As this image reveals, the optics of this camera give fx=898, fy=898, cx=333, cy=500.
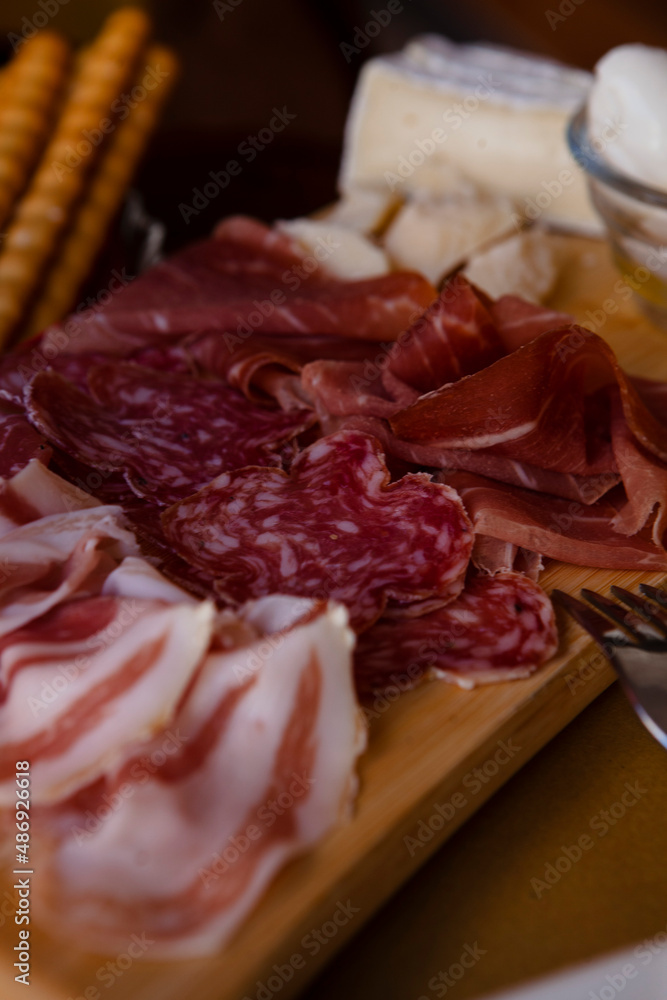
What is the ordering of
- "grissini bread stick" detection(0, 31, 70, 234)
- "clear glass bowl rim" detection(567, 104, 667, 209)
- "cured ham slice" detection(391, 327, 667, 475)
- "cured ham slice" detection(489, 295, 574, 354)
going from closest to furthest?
"cured ham slice" detection(391, 327, 667, 475), "cured ham slice" detection(489, 295, 574, 354), "clear glass bowl rim" detection(567, 104, 667, 209), "grissini bread stick" detection(0, 31, 70, 234)

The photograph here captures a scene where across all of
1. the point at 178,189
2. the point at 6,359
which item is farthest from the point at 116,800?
the point at 178,189

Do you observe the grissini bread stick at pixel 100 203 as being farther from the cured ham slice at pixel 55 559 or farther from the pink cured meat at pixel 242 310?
the cured ham slice at pixel 55 559

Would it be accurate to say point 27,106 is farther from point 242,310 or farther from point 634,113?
point 634,113

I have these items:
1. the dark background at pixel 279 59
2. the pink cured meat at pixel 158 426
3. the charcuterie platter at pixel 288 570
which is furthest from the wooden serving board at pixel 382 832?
the dark background at pixel 279 59

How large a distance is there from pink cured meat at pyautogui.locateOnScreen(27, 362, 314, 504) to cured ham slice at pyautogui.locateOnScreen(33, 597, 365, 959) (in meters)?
0.35

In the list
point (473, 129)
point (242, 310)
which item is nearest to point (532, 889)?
→ point (242, 310)

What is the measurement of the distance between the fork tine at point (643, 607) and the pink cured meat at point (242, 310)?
550 millimetres

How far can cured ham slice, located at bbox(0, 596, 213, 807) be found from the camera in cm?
72

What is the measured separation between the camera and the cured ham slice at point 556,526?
97cm

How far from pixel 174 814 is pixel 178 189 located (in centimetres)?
217

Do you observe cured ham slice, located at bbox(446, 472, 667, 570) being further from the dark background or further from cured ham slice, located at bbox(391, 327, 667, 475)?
the dark background

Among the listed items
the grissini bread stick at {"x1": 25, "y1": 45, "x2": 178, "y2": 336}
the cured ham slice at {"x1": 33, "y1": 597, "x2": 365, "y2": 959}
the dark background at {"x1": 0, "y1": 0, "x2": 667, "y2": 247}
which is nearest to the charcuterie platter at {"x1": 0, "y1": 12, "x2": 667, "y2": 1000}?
the cured ham slice at {"x1": 33, "y1": 597, "x2": 365, "y2": 959}

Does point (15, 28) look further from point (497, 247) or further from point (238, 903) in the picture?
point (238, 903)

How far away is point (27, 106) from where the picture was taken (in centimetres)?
170
